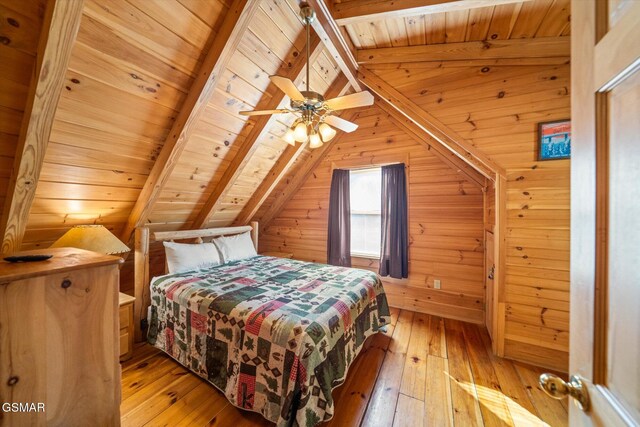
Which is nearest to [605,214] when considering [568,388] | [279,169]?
[568,388]

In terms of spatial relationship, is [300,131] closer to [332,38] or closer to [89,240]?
[332,38]

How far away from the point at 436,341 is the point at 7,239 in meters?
3.61

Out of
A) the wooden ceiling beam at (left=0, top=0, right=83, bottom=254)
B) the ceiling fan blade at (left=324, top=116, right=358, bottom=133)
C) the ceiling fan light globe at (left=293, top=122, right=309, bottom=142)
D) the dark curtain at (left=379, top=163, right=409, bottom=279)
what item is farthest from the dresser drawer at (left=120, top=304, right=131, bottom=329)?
the dark curtain at (left=379, top=163, right=409, bottom=279)

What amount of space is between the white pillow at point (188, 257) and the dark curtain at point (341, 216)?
1.72 metres

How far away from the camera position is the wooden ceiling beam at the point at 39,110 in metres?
1.16

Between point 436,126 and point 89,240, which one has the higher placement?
point 436,126

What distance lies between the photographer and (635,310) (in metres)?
0.45

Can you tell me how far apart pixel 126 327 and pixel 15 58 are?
199 cm

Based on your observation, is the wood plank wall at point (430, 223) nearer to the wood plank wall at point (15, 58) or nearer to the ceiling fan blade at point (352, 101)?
the ceiling fan blade at point (352, 101)

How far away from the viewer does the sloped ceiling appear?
1349mm

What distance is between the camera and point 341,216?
3717 mm

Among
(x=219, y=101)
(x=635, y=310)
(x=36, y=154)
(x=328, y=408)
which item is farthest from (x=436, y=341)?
(x=36, y=154)

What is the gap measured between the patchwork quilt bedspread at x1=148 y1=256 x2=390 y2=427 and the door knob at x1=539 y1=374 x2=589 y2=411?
1.06 m

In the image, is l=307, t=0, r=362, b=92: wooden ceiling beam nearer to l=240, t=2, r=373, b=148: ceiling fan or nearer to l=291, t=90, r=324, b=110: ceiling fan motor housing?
l=240, t=2, r=373, b=148: ceiling fan
